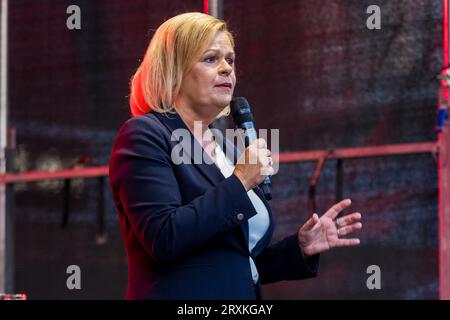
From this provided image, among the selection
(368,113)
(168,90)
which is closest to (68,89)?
(368,113)

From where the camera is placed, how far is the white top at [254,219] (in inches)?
81.2

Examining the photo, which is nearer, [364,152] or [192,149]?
[192,149]

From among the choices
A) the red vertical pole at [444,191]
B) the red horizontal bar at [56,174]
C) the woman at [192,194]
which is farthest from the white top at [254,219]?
the red horizontal bar at [56,174]

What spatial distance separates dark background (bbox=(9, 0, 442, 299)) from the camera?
381cm

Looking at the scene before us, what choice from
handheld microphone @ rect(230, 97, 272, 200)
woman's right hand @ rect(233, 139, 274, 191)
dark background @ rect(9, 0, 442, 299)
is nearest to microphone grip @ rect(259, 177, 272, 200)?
handheld microphone @ rect(230, 97, 272, 200)

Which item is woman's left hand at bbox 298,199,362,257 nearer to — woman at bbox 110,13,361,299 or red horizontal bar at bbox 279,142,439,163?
woman at bbox 110,13,361,299

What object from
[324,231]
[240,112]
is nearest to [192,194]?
[240,112]

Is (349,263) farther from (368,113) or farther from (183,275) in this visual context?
(183,275)

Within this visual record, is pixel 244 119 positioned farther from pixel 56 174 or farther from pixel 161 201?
pixel 56 174

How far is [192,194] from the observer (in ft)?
6.38

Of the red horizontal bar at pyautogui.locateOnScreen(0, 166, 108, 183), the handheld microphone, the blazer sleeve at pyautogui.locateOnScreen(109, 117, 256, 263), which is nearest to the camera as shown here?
the blazer sleeve at pyautogui.locateOnScreen(109, 117, 256, 263)

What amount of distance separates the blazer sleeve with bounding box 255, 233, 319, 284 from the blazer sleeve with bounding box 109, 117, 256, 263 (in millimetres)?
337

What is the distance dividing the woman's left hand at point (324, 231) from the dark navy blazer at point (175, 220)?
0.82 ft

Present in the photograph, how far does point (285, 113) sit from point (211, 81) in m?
1.97
